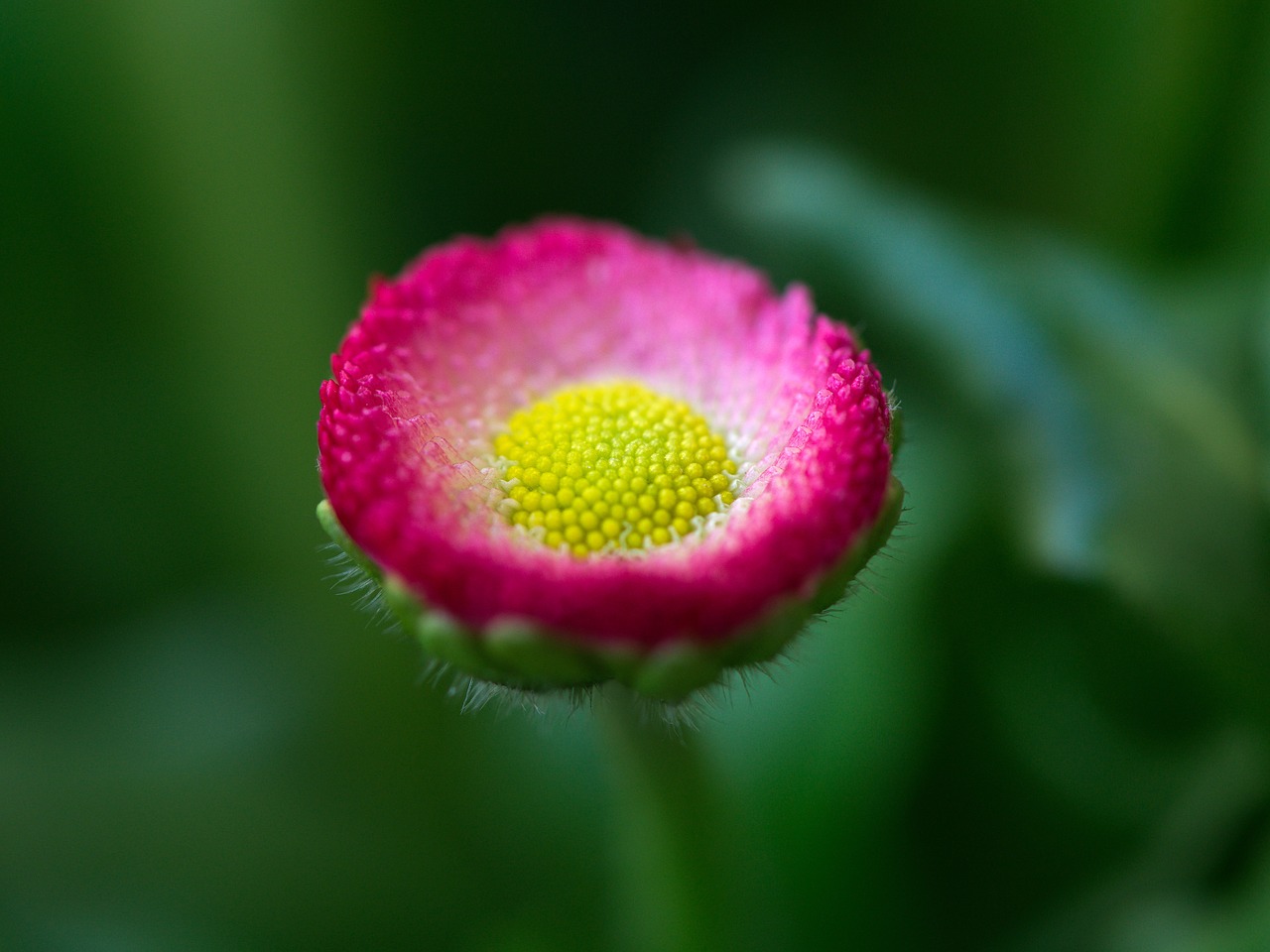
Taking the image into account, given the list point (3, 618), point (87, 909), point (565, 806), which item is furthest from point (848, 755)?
point (3, 618)

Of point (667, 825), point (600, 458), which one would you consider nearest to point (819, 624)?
point (667, 825)

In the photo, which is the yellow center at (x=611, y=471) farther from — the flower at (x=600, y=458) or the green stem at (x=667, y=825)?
the green stem at (x=667, y=825)

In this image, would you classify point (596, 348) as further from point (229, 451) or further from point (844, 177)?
point (229, 451)

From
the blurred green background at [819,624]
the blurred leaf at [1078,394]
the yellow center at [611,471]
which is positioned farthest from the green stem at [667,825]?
the blurred leaf at [1078,394]

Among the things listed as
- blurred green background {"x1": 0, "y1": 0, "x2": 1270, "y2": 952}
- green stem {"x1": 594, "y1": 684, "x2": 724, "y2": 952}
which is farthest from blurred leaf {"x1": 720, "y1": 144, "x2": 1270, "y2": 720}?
green stem {"x1": 594, "y1": 684, "x2": 724, "y2": 952}

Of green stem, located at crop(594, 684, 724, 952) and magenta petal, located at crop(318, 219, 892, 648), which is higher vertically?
magenta petal, located at crop(318, 219, 892, 648)

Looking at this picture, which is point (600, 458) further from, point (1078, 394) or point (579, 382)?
point (1078, 394)

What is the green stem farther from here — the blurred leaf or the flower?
the blurred leaf
